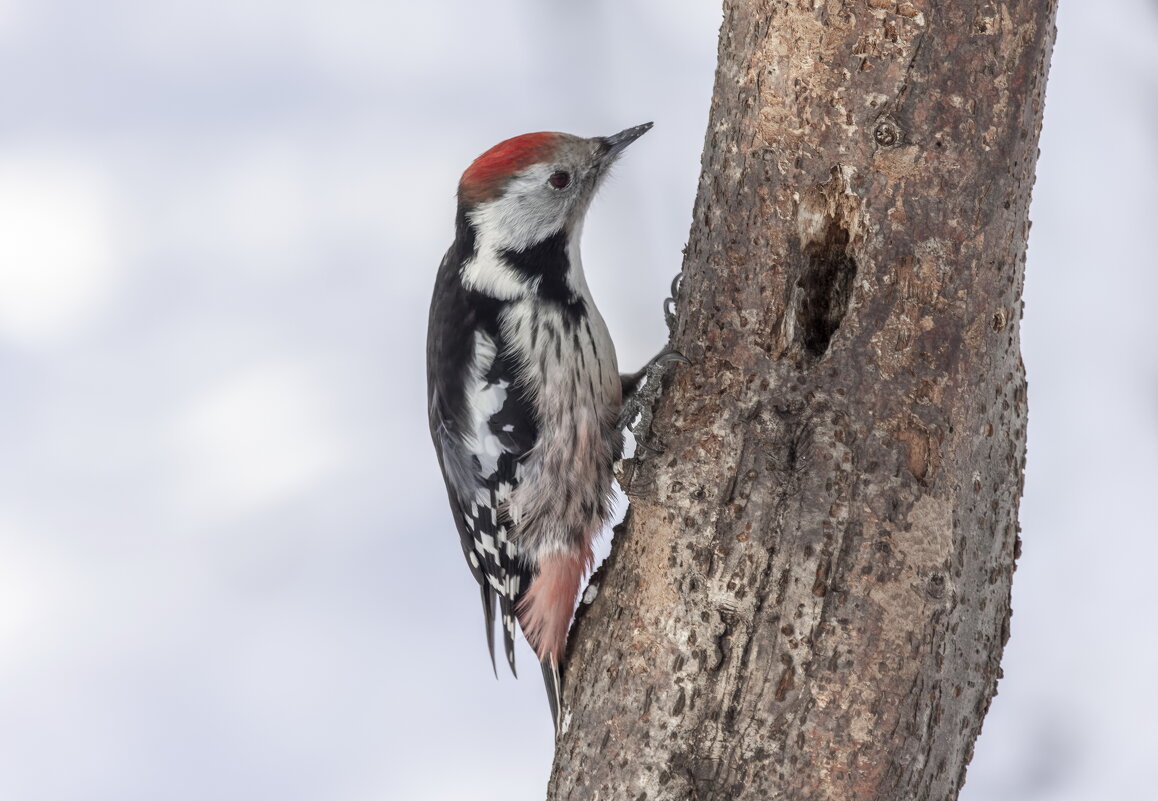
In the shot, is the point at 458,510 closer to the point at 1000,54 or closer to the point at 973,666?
the point at 973,666

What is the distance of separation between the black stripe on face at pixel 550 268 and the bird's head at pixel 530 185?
16 millimetres

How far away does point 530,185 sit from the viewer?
2.19m

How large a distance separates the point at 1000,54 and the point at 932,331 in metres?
0.48

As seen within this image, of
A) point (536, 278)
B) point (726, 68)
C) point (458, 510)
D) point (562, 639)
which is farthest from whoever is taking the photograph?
point (458, 510)

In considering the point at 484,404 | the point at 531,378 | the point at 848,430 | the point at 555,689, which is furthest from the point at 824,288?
the point at 555,689

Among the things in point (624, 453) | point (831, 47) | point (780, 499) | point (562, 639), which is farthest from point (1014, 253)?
point (562, 639)

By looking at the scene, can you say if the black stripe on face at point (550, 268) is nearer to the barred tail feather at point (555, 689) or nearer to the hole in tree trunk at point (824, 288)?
the hole in tree trunk at point (824, 288)

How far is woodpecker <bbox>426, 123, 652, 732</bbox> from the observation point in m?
2.12

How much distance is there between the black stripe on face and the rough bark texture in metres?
0.43

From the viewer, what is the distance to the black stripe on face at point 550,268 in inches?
85.4

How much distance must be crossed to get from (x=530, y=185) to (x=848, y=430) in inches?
35.1

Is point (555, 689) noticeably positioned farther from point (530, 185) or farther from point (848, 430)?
point (530, 185)

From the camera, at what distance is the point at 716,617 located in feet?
5.79

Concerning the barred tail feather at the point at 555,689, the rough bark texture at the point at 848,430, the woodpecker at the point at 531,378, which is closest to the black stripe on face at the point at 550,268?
the woodpecker at the point at 531,378
